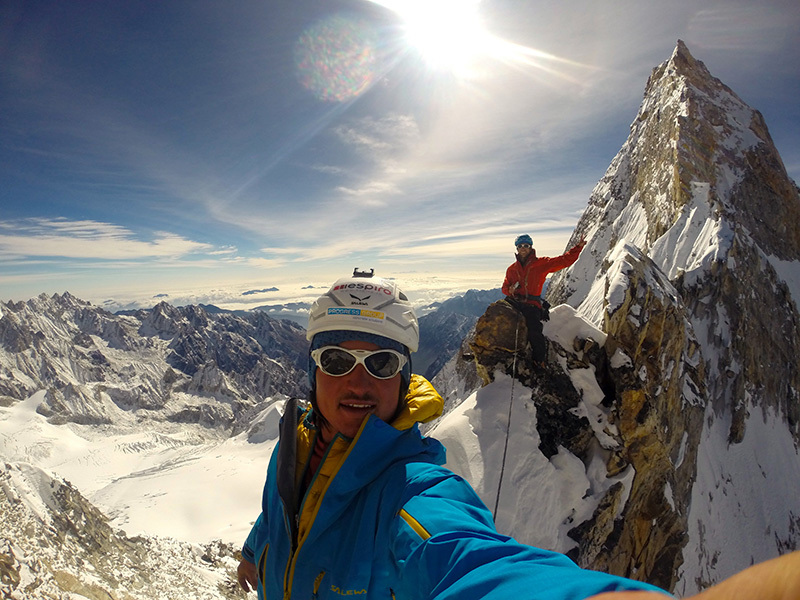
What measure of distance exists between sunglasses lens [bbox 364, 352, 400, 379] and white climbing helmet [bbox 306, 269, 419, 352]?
213 mm

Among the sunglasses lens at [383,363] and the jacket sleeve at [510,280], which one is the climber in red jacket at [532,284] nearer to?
the jacket sleeve at [510,280]

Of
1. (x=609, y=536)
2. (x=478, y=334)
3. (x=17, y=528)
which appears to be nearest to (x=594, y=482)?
(x=609, y=536)

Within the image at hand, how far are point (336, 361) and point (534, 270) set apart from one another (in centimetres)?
879

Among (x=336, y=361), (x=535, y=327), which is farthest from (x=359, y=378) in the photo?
(x=535, y=327)

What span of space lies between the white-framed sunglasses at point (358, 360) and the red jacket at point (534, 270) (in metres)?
8.31

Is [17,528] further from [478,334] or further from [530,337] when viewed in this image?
[530,337]

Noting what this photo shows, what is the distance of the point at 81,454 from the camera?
168 metres

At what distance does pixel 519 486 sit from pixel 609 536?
311 cm

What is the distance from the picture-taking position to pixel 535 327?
36.4 feet

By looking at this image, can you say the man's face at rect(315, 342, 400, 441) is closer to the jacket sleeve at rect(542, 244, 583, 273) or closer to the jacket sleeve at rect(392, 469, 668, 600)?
the jacket sleeve at rect(392, 469, 668, 600)

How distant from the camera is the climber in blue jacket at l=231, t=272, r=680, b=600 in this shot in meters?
2.23

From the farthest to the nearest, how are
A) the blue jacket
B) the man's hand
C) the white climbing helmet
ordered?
the man's hand < the white climbing helmet < the blue jacket

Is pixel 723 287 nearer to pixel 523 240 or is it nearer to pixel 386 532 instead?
pixel 523 240

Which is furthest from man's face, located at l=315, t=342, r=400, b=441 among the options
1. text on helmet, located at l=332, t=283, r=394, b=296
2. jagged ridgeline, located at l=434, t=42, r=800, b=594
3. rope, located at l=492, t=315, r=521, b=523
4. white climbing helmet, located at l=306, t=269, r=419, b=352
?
jagged ridgeline, located at l=434, t=42, r=800, b=594
